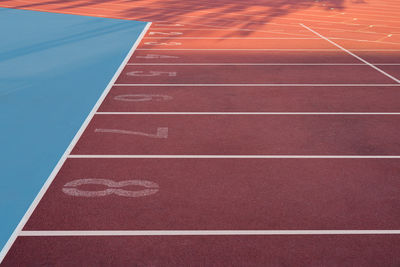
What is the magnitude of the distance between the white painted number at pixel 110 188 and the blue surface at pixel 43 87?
0.97 feet

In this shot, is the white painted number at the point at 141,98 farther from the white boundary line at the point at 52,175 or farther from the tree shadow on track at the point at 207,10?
the tree shadow on track at the point at 207,10

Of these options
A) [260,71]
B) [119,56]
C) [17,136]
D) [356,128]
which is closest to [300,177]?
[356,128]

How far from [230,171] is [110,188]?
1141mm

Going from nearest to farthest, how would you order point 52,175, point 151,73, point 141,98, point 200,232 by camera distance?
point 200,232, point 52,175, point 141,98, point 151,73

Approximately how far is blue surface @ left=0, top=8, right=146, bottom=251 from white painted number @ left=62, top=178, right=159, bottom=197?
0.97ft

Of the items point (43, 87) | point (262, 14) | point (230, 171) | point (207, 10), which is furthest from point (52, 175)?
point (207, 10)

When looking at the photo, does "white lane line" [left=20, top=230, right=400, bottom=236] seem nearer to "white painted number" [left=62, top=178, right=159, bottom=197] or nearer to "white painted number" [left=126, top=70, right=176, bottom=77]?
"white painted number" [left=62, top=178, right=159, bottom=197]

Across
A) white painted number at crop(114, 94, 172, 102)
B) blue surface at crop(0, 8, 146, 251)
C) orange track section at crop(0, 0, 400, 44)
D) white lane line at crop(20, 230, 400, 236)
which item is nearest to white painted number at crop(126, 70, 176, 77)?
blue surface at crop(0, 8, 146, 251)

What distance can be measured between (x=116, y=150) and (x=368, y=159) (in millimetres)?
2579

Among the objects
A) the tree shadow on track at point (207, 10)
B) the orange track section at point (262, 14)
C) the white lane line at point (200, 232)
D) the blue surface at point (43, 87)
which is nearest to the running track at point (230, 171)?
the white lane line at point (200, 232)

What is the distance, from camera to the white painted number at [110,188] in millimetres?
4387

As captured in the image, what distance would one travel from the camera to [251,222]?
396 centimetres

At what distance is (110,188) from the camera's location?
451cm

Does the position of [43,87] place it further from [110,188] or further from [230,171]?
[230,171]
